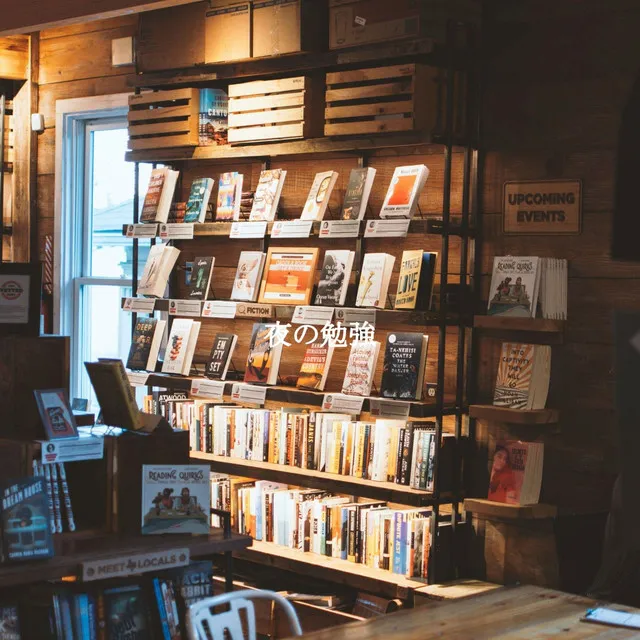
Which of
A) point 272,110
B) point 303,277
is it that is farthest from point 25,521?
point 272,110

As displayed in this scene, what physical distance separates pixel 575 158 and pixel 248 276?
1.68 meters

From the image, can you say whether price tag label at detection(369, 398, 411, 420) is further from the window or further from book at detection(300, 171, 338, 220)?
the window

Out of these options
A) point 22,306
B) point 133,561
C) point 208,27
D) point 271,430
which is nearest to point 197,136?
point 208,27

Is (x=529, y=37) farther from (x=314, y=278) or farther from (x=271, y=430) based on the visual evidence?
(x=271, y=430)

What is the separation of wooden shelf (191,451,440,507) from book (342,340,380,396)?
387 mm

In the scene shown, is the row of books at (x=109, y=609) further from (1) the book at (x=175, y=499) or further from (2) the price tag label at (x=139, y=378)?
(2) the price tag label at (x=139, y=378)

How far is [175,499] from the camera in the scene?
354 centimetres

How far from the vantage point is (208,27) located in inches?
209

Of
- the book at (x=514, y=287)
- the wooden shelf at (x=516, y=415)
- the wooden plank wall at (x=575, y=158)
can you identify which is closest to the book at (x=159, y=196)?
the wooden plank wall at (x=575, y=158)

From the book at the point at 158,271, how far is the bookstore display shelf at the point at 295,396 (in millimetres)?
425

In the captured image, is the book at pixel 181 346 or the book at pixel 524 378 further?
the book at pixel 181 346

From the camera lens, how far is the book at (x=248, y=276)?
209 inches

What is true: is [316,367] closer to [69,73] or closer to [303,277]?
[303,277]

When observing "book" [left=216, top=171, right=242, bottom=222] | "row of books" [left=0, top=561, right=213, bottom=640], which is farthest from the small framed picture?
"book" [left=216, top=171, right=242, bottom=222]
